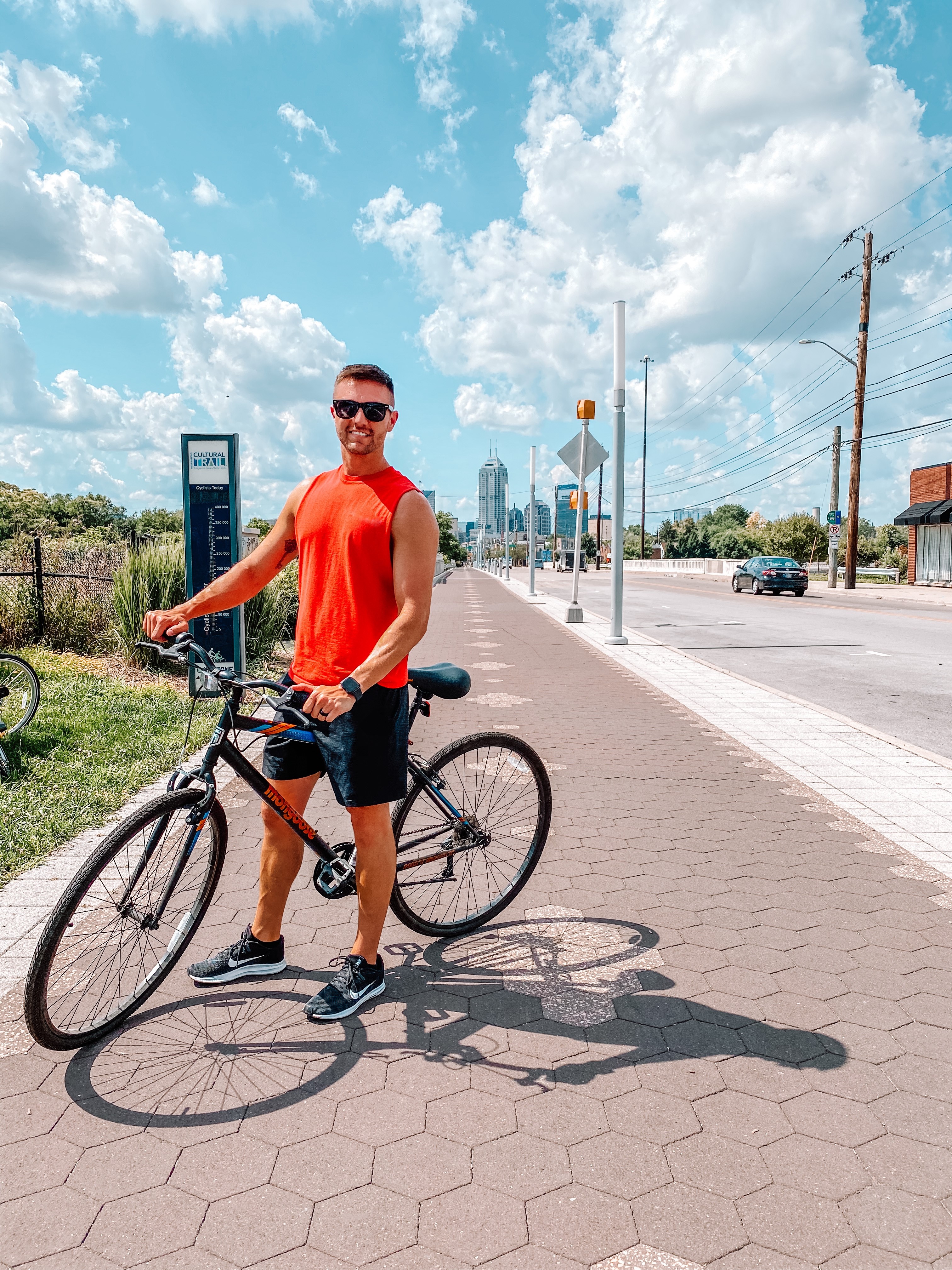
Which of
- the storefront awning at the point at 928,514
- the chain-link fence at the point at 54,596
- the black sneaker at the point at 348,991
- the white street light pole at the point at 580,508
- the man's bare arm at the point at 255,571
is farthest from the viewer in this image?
the storefront awning at the point at 928,514

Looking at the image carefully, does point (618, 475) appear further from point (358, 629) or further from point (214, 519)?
point (358, 629)

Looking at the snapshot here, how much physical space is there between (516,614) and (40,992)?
20.3 m

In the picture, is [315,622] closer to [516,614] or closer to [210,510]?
[210,510]

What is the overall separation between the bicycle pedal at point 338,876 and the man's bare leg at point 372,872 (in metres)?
0.11

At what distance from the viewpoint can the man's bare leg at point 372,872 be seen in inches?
114

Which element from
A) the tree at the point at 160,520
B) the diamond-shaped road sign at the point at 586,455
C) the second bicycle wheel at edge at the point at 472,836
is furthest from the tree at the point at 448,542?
the second bicycle wheel at edge at the point at 472,836

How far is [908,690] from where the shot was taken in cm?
991

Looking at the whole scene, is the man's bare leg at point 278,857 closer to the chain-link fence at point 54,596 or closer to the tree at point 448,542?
the chain-link fence at point 54,596

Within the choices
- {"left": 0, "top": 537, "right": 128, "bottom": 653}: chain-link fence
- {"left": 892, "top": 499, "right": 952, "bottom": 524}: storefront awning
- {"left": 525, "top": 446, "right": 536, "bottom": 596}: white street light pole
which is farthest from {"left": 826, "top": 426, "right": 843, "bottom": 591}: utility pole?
{"left": 0, "top": 537, "right": 128, "bottom": 653}: chain-link fence

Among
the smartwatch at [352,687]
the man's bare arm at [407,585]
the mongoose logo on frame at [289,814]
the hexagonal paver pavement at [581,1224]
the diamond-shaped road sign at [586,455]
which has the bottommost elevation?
the hexagonal paver pavement at [581,1224]

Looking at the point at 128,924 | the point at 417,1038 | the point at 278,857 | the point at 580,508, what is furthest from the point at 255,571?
the point at 580,508

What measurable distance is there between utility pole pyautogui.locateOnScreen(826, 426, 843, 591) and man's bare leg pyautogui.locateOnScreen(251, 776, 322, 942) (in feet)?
122

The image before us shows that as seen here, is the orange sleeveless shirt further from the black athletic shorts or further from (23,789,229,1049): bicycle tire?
(23,789,229,1049): bicycle tire

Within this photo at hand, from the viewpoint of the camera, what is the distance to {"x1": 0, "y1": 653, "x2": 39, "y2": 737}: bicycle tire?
6.30 metres
